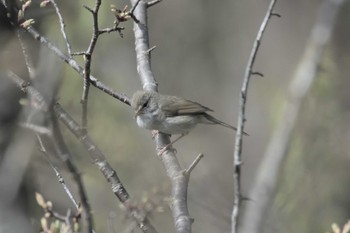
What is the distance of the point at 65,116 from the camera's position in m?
2.56

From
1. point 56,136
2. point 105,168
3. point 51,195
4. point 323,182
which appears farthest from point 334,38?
point 56,136

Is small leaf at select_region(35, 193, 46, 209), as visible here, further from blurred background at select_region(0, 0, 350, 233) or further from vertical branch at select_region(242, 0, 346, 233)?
vertical branch at select_region(242, 0, 346, 233)

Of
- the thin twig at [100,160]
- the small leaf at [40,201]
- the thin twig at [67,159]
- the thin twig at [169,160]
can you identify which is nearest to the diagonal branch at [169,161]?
the thin twig at [169,160]

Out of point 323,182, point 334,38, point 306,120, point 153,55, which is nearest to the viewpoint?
point 306,120

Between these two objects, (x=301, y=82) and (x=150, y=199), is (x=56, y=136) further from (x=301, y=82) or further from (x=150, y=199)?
(x=301, y=82)

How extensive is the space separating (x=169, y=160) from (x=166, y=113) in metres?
0.99

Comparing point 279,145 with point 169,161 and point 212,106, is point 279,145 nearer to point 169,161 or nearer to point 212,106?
point 169,161

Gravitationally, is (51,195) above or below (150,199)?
below

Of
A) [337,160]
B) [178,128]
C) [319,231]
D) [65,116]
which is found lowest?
[319,231]

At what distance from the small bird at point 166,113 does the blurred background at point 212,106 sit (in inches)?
15.0

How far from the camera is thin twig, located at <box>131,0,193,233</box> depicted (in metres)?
2.60

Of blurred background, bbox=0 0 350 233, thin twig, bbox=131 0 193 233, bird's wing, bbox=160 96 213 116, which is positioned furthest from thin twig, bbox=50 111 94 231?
bird's wing, bbox=160 96 213 116

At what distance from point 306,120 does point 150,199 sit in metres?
4.84

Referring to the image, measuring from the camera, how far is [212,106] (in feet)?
38.7
